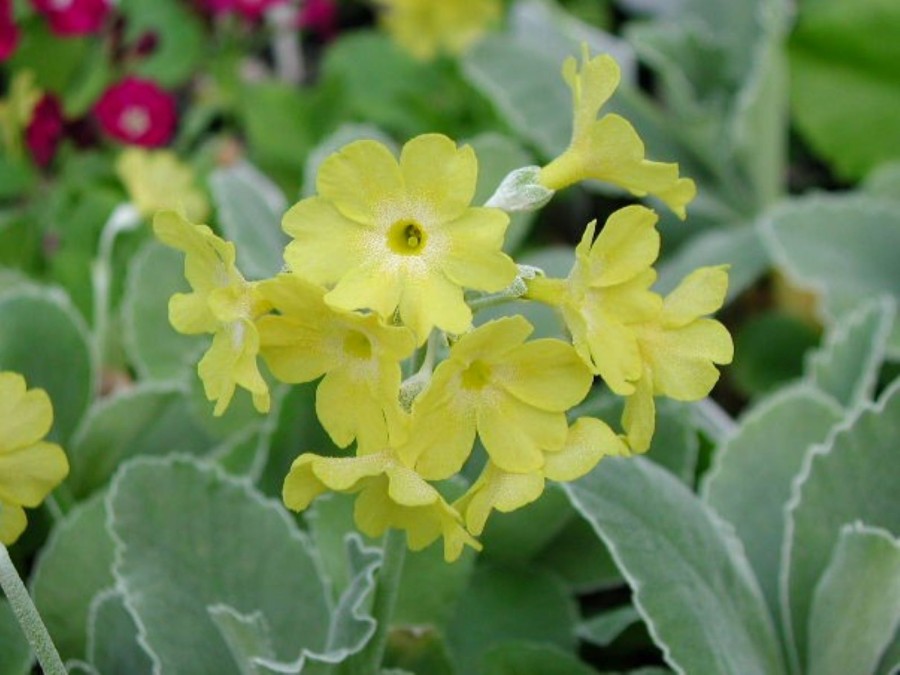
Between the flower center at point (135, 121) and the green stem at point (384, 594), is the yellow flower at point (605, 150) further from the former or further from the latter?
the flower center at point (135, 121)

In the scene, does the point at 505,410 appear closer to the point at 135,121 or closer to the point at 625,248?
the point at 625,248

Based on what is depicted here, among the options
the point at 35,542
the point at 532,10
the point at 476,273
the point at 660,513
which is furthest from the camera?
the point at 532,10

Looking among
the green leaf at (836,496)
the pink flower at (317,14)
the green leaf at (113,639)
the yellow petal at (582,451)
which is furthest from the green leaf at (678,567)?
the pink flower at (317,14)

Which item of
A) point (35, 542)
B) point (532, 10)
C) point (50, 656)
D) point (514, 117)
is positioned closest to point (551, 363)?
point (50, 656)

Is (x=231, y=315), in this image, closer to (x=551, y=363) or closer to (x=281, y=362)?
(x=281, y=362)

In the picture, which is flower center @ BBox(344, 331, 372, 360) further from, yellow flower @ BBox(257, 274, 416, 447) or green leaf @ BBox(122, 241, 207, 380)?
green leaf @ BBox(122, 241, 207, 380)

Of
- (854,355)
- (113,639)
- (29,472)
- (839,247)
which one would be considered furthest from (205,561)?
(839,247)
